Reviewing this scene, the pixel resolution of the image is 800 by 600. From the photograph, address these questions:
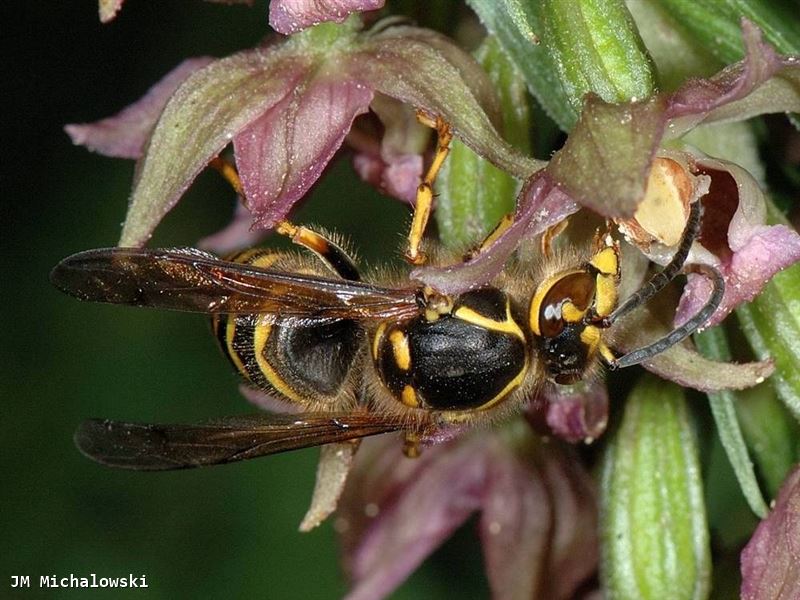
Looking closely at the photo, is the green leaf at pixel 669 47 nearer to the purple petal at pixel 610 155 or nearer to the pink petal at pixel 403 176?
the pink petal at pixel 403 176

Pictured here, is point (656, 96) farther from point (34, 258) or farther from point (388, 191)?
point (34, 258)

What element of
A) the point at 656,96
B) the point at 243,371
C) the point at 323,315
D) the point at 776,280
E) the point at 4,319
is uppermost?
the point at 656,96

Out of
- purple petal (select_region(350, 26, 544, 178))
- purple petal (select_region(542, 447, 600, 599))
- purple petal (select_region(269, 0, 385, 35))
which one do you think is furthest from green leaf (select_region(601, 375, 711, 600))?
purple petal (select_region(269, 0, 385, 35))

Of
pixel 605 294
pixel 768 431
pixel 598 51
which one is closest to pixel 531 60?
pixel 598 51

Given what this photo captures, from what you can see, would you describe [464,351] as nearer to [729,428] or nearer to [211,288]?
[211,288]

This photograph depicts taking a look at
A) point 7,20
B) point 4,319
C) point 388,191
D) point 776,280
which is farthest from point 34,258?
point 776,280
